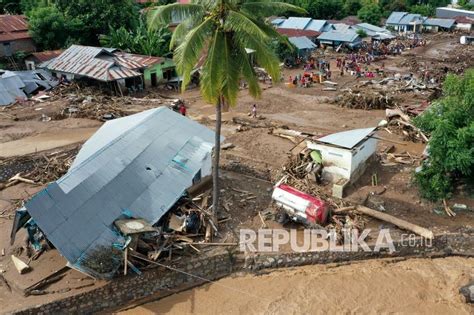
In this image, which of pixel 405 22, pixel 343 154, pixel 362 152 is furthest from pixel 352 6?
pixel 343 154

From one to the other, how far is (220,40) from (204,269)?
341 inches

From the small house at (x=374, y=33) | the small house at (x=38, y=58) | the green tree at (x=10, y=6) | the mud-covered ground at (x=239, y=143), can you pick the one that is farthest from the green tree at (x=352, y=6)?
the small house at (x=38, y=58)

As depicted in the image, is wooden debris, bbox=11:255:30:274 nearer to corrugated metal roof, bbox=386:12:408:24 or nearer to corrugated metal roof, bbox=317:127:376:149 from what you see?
corrugated metal roof, bbox=317:127:376:149

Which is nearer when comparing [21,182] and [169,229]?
[169,229]

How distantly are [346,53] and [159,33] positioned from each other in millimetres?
31930

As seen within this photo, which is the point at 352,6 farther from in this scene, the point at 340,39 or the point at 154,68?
the point at 154,68

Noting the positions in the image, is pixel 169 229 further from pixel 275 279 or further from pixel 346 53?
pixel 346 53

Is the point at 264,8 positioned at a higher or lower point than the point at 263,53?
higher

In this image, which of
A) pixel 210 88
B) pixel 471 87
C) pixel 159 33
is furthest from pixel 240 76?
pixel 159 33

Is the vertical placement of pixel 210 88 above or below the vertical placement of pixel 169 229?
above

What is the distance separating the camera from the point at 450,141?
1967 centimetres

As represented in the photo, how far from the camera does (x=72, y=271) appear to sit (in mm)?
15984

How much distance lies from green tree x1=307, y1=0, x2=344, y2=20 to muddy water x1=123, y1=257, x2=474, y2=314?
73.3m

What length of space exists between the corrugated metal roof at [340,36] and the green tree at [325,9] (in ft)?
55.6
